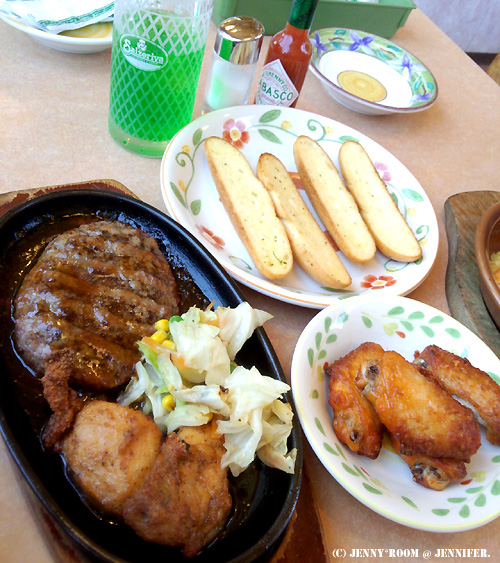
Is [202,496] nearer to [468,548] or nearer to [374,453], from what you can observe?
[374,453]

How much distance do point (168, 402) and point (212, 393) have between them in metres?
0.11

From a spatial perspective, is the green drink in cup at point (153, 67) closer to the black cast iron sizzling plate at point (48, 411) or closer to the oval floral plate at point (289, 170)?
the oval floral plate at point (289, 170)

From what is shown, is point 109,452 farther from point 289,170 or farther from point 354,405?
point 289,170

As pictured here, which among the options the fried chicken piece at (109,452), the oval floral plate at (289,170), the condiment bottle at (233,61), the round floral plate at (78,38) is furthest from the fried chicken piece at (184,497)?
the round floral plate at (78,38)

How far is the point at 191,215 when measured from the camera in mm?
1615

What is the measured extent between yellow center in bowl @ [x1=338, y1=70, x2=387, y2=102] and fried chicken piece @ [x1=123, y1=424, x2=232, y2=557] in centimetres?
193

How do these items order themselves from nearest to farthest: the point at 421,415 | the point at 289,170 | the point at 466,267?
the point at 421,415 < the point at 466,267 < the point at 289,170

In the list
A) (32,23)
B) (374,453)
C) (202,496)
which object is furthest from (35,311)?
(32,23)

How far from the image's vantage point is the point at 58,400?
950mm

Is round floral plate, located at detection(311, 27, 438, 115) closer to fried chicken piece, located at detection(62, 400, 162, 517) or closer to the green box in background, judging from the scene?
the green box in background

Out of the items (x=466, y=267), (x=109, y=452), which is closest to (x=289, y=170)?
(x=466, y=267)

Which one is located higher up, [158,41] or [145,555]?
[158,41]

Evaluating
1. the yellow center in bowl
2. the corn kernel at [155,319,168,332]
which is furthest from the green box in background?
the corn kernel at [155,319,168,332]

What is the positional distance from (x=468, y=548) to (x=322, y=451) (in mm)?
480
